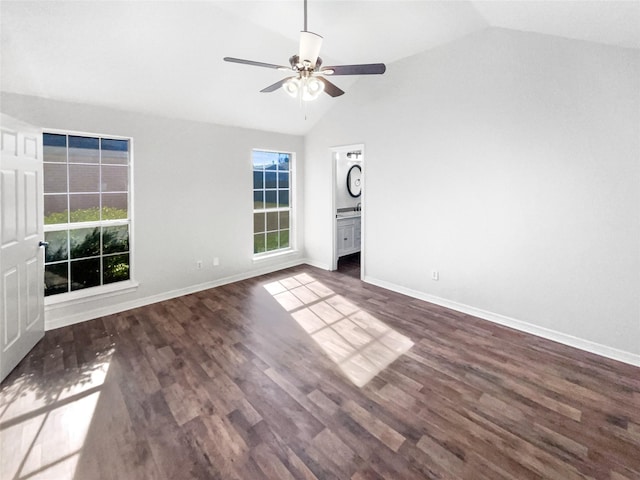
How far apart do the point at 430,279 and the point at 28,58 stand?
4.86 m

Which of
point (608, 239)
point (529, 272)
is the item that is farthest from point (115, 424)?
point (608, 239)

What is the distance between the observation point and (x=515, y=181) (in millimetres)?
3197

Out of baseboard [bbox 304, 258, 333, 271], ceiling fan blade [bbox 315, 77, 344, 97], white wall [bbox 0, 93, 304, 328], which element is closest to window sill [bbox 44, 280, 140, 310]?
white wall [bbox 0, 93, 304, 328]

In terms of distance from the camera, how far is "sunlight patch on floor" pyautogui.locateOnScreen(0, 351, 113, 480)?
65.7 inches

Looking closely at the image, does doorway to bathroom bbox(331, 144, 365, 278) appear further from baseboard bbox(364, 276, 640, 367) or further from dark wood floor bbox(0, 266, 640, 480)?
dark wood floor bbox(0, 266, 640, 480)

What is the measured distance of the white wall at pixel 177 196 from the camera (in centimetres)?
338

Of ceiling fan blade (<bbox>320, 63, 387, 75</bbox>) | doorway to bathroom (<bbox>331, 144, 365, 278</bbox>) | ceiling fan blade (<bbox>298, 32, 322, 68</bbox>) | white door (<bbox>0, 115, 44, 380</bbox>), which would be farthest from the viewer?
doorway to bathroom (<bbox>331, 144, 365, 278</bbox>)

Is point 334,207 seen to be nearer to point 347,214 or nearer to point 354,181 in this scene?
point 347,214

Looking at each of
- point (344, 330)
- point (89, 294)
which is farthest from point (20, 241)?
point (344, 330)

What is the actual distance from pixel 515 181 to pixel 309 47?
2538 millimetres

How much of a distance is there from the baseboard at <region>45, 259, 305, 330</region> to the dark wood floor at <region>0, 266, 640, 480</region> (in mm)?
131

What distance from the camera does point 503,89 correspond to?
10.5 ft

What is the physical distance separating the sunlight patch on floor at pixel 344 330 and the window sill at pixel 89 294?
1826 mm

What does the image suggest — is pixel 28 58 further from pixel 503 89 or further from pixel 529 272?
pixel 529 272
